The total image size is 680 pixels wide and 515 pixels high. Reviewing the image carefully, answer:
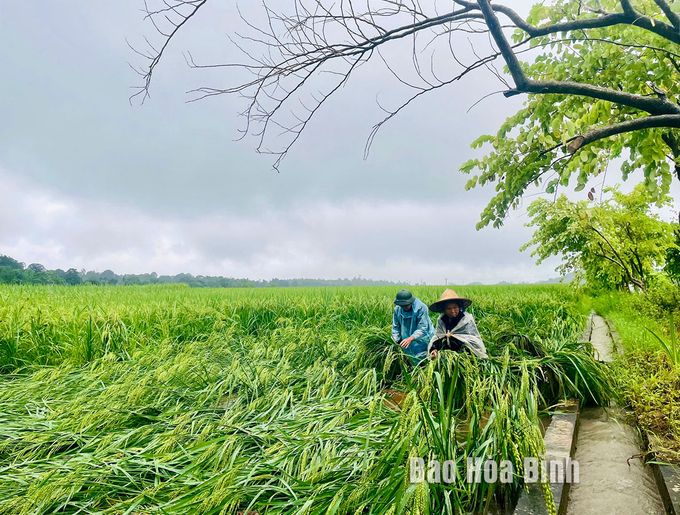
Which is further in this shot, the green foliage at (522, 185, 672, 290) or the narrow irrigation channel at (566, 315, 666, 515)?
the green foliage at (522, 185, 672, 290)

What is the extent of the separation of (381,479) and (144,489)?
1.41 metres

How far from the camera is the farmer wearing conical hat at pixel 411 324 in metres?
5.18

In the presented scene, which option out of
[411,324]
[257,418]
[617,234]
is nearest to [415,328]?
[411,324]

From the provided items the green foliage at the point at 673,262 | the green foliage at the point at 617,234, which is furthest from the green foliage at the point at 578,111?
the green foliage at the point at 673,262

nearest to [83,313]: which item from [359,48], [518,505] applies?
[359,48]

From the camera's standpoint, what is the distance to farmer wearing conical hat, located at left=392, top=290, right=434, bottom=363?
518 centimetres

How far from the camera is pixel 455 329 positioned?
416cm

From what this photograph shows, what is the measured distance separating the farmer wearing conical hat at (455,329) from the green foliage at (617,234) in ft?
29.7

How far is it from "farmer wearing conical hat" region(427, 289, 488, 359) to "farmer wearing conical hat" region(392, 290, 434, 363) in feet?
2.63

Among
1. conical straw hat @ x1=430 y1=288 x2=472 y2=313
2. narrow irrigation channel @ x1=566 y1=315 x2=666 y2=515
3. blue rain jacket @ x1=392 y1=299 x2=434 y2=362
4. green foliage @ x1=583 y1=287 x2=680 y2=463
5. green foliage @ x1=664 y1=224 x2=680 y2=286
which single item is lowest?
narrow irrigation channel @ x1=566 y1=315 x2=666 y2=515

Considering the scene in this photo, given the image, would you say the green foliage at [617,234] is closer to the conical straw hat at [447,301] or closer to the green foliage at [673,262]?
the green foliage at [673,262]

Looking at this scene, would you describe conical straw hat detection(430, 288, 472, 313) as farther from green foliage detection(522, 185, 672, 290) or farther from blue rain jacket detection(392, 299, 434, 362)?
green foliage detection(522, 185, 672, 290)

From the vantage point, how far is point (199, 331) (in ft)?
24.2

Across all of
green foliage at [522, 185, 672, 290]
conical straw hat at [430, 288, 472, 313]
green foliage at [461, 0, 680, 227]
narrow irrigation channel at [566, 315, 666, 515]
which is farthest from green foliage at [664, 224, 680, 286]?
narrow irrigation channel at [566, 315, 666, 515]
